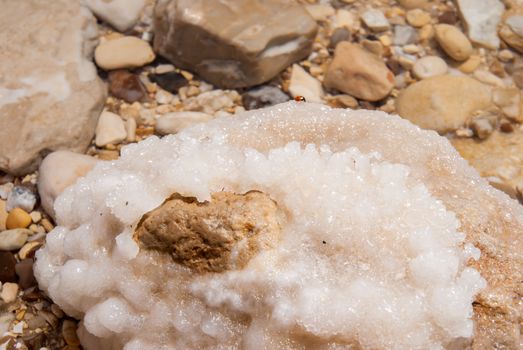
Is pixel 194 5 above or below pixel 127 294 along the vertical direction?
above

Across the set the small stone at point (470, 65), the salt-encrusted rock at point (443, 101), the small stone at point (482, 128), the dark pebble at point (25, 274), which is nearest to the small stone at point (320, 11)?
the salt-encrusted rock at point (443, 101)

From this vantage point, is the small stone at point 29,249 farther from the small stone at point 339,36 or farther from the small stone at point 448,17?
the small stone at point 448,17

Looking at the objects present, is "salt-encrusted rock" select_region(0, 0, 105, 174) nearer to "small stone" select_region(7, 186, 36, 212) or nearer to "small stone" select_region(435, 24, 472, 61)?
"small stone" select_region(7, 186, 36, 212)

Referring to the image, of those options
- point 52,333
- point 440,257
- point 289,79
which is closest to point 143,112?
point 289,79

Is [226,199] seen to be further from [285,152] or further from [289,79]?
[289,79]

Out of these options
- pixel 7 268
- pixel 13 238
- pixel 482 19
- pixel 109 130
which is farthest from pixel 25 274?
pixel 482 19

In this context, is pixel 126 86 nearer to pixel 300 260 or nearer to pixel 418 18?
pixel 300 260

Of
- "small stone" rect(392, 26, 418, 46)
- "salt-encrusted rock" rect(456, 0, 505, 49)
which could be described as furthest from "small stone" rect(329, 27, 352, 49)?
"salt-encrusted rock" rect(456, 0, 505, 49)
